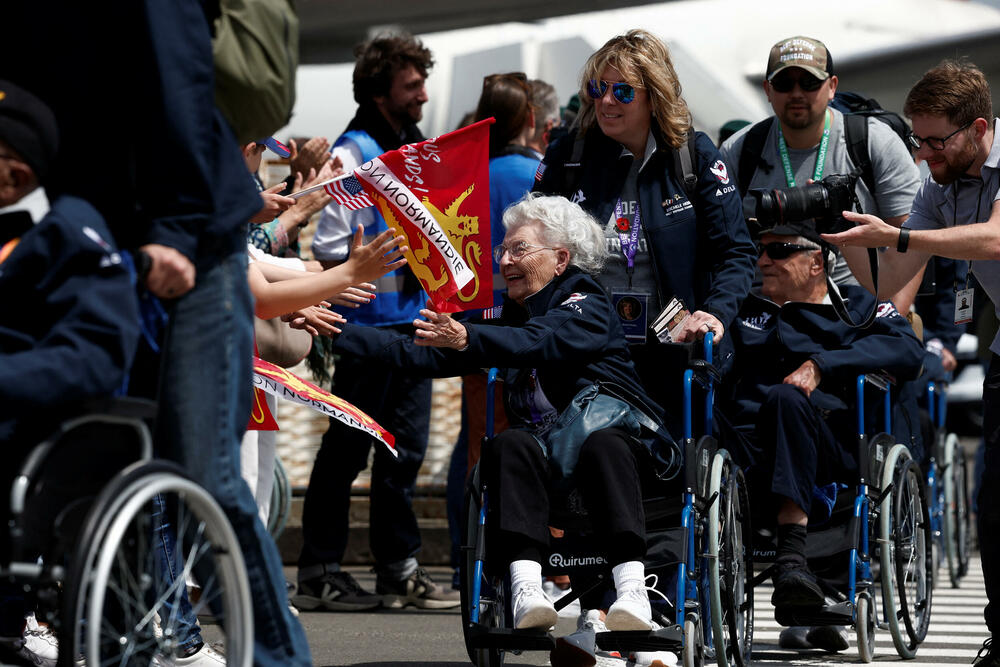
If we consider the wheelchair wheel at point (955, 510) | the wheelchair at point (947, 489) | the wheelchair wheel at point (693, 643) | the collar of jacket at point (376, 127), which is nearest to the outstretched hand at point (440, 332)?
the wheelchair wheel at point (693, 643)

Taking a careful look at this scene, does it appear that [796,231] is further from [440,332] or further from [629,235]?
[440,332]

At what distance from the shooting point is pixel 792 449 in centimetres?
603

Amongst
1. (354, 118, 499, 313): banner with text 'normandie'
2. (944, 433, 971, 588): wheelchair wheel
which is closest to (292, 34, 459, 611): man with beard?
(354, 118, 499, 313): banner with text 'normandie'

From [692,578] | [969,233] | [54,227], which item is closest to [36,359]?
[54,227]

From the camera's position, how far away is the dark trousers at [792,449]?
19.7ft

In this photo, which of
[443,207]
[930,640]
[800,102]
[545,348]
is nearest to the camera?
[545,348]

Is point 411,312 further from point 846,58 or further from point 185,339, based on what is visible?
point 846,58

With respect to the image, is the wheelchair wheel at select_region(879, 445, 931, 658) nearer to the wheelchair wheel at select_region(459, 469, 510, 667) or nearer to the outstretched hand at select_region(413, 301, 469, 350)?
the wheelchair wheel at select_region(459, 469, 510, 667)

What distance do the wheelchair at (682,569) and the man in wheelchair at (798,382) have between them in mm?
453

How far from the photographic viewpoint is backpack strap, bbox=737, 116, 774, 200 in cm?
659

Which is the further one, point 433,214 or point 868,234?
point 433,214

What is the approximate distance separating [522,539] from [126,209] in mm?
1842

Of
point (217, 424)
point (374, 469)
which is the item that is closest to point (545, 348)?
point (217, 424)

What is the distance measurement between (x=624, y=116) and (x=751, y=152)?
108cm
